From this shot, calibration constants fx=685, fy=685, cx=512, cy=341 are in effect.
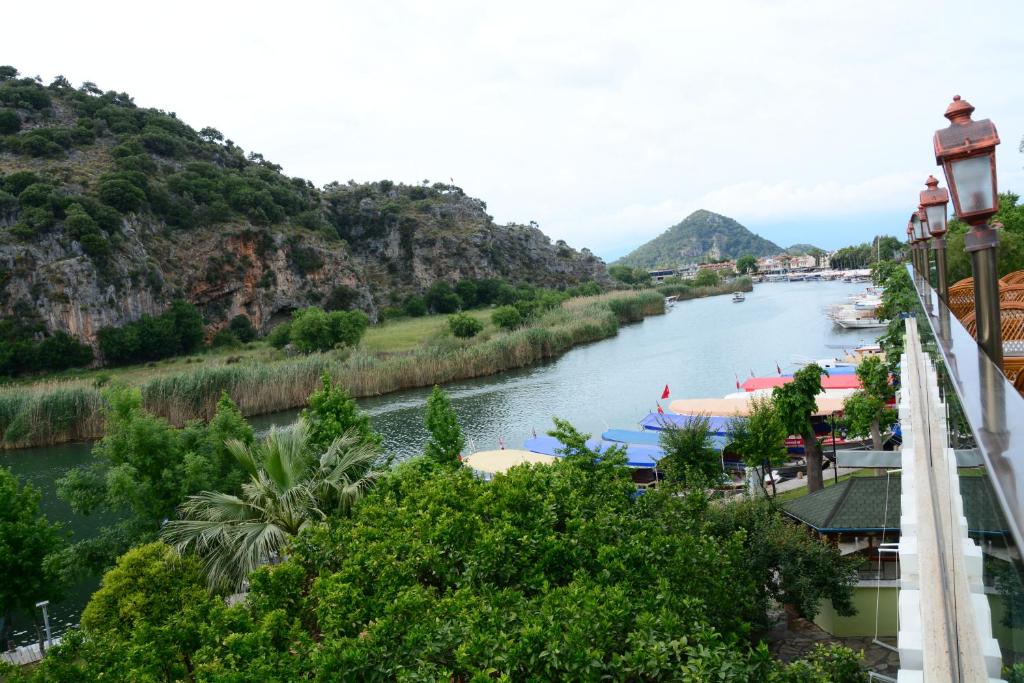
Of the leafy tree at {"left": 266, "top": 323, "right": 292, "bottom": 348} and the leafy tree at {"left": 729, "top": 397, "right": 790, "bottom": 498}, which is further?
the leafy tree at {"left": 266, "top": 323, "right": 292, "bottom": 348}

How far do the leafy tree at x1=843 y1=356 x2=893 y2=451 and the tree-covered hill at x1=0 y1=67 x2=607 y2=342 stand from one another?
50650 mm

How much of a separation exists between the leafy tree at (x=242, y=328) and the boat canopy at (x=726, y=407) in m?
45.2

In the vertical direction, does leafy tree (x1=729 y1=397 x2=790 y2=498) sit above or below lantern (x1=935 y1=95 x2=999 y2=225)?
below

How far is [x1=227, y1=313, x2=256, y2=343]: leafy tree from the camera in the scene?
60.6 meters

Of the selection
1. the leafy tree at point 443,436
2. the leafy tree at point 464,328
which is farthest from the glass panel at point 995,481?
the leafy tree at point 464,328

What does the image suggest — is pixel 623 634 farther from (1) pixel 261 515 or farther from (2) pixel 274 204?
(2) pixel 274 204

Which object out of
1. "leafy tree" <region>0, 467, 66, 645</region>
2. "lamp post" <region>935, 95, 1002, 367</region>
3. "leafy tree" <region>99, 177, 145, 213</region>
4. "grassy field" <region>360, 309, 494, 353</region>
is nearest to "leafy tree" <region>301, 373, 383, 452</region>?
"leafy tree" <region>0, 467, 66, 645</region>

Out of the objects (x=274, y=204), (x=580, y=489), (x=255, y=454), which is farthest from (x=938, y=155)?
(x=274, y=204)

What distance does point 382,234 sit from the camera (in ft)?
314

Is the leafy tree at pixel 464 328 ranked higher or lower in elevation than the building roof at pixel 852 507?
higher

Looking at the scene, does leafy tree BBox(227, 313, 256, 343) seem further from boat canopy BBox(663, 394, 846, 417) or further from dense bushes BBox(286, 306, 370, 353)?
boat canopy BBox(663, 394, 846, 417)

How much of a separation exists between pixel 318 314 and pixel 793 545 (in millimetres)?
41624

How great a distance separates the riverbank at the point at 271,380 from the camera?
3034 cm

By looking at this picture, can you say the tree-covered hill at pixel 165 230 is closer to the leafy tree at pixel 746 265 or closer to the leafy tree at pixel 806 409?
the leafy tree at pixel 806 409
